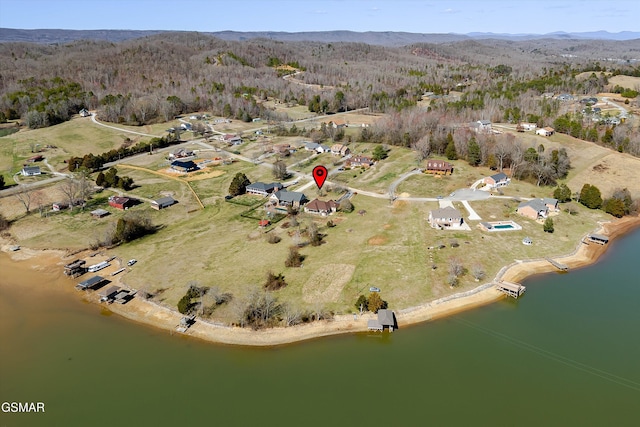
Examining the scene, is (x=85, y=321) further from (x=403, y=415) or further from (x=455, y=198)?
(x=455, y=198)

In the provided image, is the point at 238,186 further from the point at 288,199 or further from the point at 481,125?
the point at 481,125

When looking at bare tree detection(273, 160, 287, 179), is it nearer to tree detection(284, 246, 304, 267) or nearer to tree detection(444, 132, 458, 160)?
tree detection(284, 246, 304, 267)

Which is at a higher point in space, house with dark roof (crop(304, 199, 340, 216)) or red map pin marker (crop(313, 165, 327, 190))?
red map pin marker (crop(313, 165, 327, 190))

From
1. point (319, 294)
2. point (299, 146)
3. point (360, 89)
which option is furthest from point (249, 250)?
point (360, 89)

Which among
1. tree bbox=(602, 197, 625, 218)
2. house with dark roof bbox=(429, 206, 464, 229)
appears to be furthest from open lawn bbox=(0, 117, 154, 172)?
tree bbox=(602, 197, 625, 218)

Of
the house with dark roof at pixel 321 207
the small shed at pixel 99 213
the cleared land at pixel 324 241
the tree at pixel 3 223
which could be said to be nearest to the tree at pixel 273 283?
the cleared land at pixel 324 241
